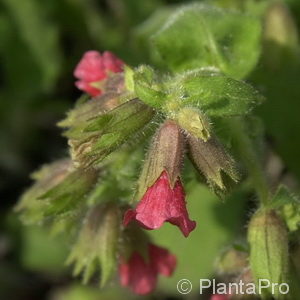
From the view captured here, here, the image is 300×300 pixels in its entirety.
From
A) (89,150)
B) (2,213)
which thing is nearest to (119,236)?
(89,150)

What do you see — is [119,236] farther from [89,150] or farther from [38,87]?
[38,87]

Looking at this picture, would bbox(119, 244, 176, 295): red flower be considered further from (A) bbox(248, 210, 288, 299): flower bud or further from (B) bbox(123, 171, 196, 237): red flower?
(B) bbox(123, 171, 196, 237): red flower

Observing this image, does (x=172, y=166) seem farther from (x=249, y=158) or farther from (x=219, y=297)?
(x=219, y=297)

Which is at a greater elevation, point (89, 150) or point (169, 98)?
point (169, 98)

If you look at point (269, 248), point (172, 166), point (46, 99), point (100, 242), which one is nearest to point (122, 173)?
point (100, 242)

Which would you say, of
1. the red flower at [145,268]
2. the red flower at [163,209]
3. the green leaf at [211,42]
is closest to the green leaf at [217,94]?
the red flower at [163,209]

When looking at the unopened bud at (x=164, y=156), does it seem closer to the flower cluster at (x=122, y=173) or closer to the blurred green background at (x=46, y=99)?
the flower cluster at (x=122, y=173)
